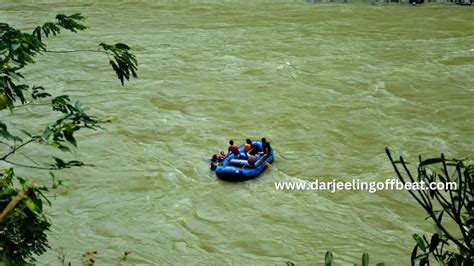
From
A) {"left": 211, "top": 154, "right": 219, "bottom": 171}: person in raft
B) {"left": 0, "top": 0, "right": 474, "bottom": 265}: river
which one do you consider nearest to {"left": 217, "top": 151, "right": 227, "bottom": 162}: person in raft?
{"left": 211, "top": 154, "right": 219, "bottom": 171}: person in raft

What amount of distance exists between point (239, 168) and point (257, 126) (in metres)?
2.79

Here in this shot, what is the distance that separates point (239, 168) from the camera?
10211 millimetres

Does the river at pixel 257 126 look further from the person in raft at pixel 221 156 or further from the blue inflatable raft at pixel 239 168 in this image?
the person in raft at pixel 221 156

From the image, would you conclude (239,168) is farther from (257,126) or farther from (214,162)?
(257,126)

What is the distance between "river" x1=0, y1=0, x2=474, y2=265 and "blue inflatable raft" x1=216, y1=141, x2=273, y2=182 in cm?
18

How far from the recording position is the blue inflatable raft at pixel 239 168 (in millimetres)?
10141

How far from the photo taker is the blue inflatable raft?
33.3 ft

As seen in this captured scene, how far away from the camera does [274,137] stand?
12289mm

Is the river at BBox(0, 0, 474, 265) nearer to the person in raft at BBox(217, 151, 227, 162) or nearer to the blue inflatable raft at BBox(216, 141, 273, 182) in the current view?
the blue inflatable raft at BBox(216, 141, 273, 182)

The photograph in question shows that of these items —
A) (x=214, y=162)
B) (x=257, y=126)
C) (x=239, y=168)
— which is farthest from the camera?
(x=257, y=126)

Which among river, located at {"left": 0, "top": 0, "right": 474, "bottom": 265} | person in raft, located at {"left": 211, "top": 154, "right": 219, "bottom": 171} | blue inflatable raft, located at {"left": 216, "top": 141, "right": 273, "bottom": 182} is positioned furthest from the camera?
person in raft, located at {"left": 211, "top": 154, "right": 219, "bottom": 171}

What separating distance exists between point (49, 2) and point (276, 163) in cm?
2091

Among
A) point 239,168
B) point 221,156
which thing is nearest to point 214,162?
point 221,156

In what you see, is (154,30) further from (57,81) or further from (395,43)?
(395,43)
